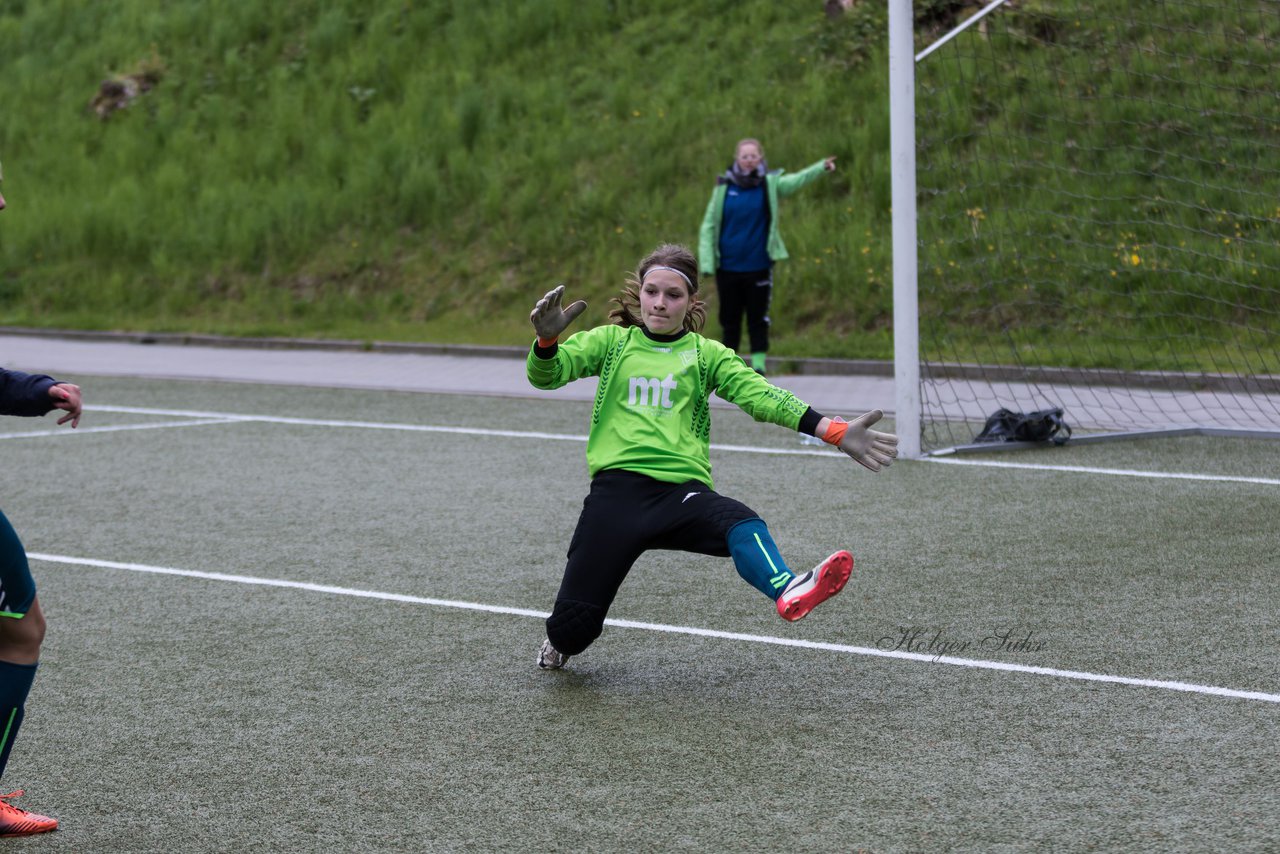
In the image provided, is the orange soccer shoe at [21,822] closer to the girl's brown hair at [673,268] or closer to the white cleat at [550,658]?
the white cleat at [550,658]

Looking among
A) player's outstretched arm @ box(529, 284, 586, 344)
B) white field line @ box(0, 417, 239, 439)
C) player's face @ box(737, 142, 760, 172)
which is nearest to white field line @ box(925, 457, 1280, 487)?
player's face @ box(737, 142, 760, 172)

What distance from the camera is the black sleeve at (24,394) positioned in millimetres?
3867

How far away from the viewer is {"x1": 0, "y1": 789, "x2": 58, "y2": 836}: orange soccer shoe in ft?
13.3

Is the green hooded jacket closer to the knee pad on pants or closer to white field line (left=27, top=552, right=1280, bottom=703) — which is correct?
white field line (left=27, top=552, right=1280, bottom=703)

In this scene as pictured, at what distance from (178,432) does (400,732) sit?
7.73 meters

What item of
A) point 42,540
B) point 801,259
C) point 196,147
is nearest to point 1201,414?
point 801,259

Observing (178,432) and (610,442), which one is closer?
(610,442)

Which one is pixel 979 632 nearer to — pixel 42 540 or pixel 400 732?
pixel 400 732

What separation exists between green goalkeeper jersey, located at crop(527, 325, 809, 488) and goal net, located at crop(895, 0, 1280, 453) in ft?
21.3

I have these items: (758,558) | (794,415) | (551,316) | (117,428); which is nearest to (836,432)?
(794,415)

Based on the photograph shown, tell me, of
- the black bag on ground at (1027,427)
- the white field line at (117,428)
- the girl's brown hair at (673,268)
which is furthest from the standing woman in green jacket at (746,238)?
the girl's brown hair at (673,268)

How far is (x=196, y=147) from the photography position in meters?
24.1

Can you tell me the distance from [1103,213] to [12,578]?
1258 cm

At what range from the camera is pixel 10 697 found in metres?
3.94
